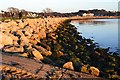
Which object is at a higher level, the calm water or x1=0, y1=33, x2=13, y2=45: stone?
x1=0, y1=33, x2=13, y2=45: stone

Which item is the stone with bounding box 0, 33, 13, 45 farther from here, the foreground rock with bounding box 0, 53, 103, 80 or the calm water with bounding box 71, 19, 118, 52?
the calm water with bounding box 71, 19, 118, 52

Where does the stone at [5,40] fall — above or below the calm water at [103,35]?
above

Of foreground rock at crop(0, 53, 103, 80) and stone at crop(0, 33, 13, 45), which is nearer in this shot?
foreground rock at crop(0, 53, 103, 80)

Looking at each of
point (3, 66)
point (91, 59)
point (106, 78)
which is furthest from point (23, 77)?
point (91, 59)

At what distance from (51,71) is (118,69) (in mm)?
3661

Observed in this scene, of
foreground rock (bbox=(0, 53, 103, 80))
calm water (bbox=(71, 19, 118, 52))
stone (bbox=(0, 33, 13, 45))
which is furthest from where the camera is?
calm water (bbox=(71, 19, 118, 52))

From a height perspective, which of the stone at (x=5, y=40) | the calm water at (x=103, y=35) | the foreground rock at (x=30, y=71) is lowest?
the calm water at (x=103, y=35)

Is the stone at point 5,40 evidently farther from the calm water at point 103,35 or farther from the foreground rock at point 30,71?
the calm water at point 103,35

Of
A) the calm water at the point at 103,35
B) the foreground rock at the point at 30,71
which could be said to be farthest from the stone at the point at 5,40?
the calm water at the point at 103,35

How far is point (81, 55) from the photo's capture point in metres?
14.4

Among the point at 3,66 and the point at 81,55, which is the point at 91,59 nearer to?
the point at 81,55

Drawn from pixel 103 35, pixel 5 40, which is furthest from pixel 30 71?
pixel 103 35

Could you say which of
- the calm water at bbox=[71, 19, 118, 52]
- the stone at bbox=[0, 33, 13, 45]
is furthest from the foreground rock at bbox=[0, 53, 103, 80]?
the calm water at bbox=[71, 19, 118, 52]

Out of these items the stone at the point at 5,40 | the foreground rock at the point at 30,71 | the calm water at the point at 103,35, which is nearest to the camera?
the foreground rock at the point at 30,71
